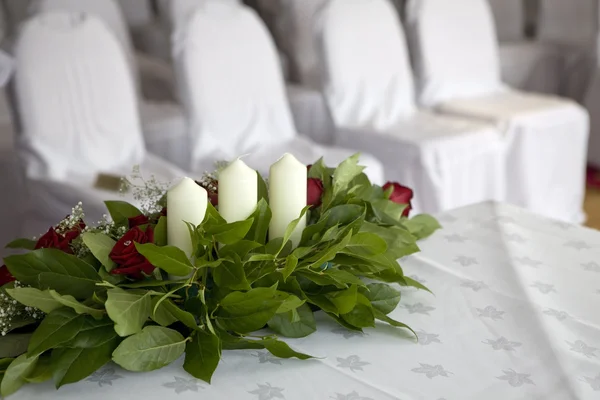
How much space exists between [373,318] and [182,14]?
245 cm

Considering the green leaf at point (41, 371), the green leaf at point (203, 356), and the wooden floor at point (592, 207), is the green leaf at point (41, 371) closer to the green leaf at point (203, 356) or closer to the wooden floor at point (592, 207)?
the green leaf at point (203, 356)

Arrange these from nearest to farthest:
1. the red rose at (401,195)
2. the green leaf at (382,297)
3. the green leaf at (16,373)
→ the green leaf at (16,373) → the green leaf at (382,297) → the red rose at (401,195)

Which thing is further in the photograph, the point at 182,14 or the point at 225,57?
the point at 182,14

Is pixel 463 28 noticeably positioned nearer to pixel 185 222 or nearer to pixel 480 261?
pixel 480 261

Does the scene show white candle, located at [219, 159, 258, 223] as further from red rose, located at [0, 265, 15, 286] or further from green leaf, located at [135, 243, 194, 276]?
red rose, located at [0, 265, 15, 286]

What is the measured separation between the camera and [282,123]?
9.96 feet

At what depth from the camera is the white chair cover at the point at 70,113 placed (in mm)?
2492

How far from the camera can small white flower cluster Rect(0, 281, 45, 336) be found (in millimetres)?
1073

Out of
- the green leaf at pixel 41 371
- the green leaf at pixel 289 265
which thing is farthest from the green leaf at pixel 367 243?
the green leaf at pixel 41 371

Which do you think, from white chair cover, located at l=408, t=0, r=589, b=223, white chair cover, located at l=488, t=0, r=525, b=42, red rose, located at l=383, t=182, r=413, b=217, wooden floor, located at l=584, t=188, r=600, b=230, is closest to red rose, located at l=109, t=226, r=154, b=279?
red rose, located at l=383, t=182, r=413, b=217

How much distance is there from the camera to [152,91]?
148 inches

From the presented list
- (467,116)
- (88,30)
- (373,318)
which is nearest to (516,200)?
(467,116)

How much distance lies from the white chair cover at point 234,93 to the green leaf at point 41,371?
1.71 metres

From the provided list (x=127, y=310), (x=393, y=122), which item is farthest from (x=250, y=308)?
(x=393, y=122)
